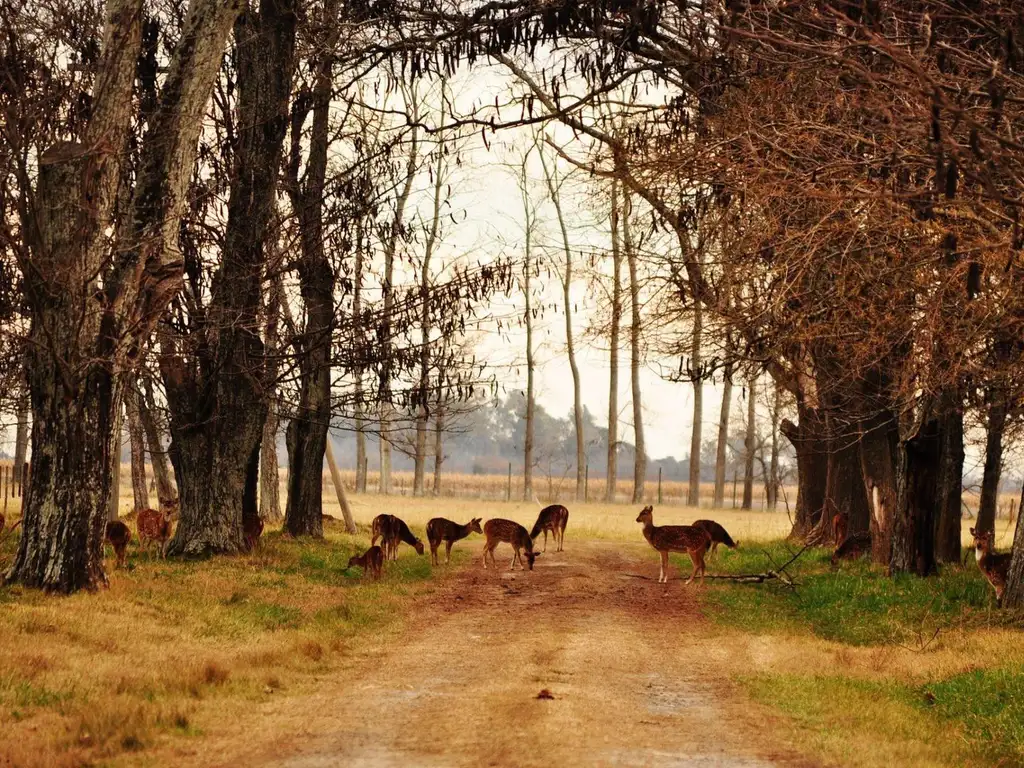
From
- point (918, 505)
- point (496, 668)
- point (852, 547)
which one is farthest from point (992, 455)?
point (496, 668)

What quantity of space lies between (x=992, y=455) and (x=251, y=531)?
48.9 feet

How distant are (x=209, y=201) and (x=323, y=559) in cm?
637

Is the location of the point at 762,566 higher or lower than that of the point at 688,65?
lower

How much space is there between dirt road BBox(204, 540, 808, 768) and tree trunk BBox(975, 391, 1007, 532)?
329 inches

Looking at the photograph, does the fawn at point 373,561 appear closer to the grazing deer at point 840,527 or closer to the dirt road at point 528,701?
the dirt road at point 528,701

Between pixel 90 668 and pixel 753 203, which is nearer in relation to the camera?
pixel 90 668

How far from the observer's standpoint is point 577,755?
816 cm

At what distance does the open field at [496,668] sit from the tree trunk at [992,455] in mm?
4117

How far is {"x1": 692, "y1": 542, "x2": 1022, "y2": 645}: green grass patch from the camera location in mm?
15125

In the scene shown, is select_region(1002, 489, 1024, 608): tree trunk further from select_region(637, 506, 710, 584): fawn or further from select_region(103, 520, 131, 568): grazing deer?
select_region(103, 520, 131, 568): grazing deer

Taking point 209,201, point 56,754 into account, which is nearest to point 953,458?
point 209,201

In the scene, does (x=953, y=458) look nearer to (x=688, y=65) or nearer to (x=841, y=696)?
(x=688, y=65)

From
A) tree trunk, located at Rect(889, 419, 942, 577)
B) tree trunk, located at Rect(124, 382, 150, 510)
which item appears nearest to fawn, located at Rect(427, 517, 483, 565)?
tree trunk, located at Rect(889, 419, 942, 577)

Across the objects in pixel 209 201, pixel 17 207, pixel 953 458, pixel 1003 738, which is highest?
pixel 209 201
